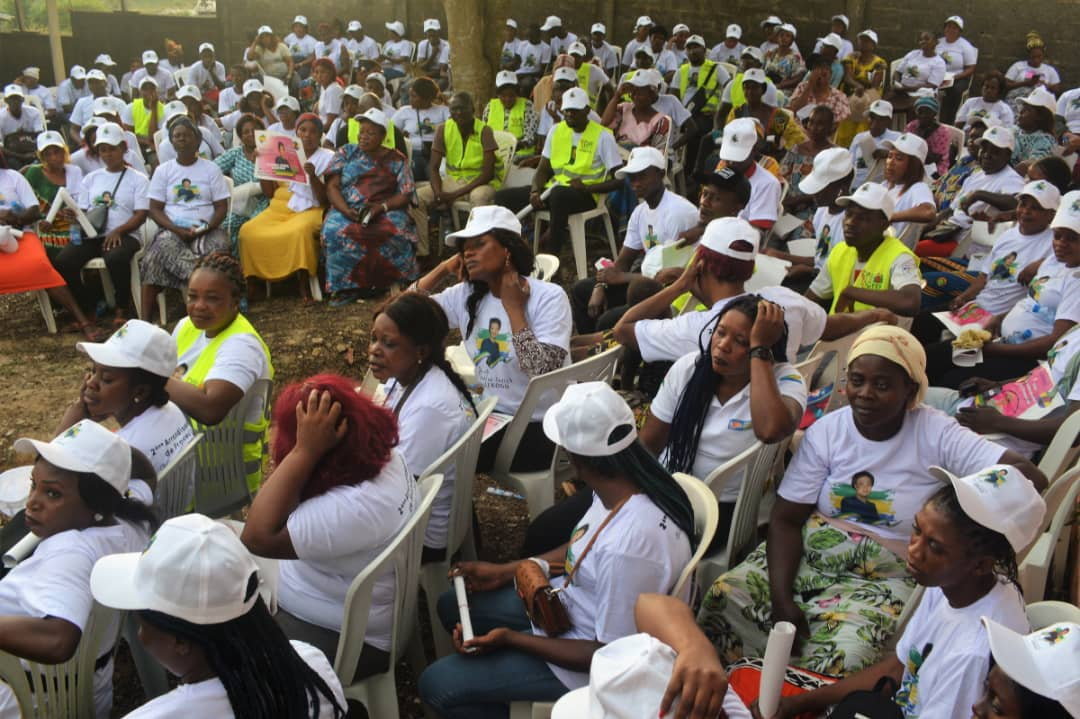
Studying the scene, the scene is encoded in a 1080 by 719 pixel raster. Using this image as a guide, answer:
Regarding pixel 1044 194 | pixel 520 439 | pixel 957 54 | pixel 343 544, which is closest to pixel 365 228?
pixel 520 439

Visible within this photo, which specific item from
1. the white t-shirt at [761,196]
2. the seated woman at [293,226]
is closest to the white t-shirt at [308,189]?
the seated woman at [293,226]

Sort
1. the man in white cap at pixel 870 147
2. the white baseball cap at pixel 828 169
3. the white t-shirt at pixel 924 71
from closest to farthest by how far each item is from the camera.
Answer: the white baseball cap at pixel 828 169
the man in white cap at pixel 870 147
the white t-shirt at pixel 924 71

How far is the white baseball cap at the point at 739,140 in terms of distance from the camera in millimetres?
5426

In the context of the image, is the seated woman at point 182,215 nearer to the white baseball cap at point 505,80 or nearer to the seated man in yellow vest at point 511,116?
the seated man in yellow vest at point 511,116

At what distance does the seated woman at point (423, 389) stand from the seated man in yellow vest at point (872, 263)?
215cm

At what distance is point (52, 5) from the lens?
1323cm

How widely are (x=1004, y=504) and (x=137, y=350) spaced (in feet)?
8.64

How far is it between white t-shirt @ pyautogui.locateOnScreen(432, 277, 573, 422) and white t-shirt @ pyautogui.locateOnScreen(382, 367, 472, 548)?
2.44 feet

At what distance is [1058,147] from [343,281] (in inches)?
242

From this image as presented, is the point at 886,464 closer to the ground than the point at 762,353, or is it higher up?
closer to the ground

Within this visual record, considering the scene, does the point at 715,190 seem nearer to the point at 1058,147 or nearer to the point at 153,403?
the point at 153,403

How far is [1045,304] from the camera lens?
411cm

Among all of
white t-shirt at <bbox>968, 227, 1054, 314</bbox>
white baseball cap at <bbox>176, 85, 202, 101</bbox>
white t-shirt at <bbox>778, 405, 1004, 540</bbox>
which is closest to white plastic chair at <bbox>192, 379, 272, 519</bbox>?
white t-shirt at <bbox>778, 405, 1004, 540</bbox>

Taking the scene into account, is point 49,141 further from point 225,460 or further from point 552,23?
point 552,23
